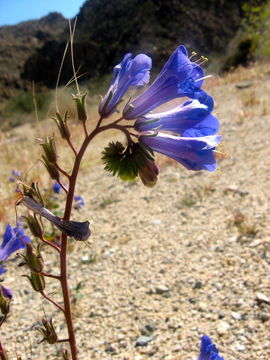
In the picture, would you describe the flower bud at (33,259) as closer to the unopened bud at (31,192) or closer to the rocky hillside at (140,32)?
the unopened bud at (31,192)

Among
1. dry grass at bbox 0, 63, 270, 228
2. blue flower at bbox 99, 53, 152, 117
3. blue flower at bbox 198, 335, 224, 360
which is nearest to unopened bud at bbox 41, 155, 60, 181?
blue flower at bbox 99, 53, 152, 117

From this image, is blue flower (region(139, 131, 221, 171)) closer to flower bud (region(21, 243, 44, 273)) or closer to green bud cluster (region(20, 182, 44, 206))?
green bud cluster (region(20, 182, 44, 206))

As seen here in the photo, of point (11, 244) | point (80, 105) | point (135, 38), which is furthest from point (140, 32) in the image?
point (80, 105)

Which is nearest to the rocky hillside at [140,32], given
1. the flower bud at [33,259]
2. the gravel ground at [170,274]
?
the gravel ground at [170,274]

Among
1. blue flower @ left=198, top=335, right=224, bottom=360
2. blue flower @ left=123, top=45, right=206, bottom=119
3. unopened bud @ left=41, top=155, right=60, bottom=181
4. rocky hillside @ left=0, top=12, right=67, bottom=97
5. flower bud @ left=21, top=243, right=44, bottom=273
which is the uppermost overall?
rocky hillside @ left=0, top=12, right=67, bottom=97

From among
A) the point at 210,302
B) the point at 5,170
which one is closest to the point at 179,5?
the point at 5,170

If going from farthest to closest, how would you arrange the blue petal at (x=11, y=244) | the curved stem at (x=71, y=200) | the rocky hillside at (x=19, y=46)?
the rocky hillside at (x=19, y=46) → the blue petal at (x=11, y=244) → the curved stem at (x=71, y=200)

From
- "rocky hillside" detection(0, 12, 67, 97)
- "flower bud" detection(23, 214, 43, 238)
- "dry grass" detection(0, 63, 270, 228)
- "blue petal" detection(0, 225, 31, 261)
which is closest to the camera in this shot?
"flower bud" detection(23, 214, 43, 238)

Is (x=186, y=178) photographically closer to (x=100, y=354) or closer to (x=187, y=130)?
(x=100, y=354)
